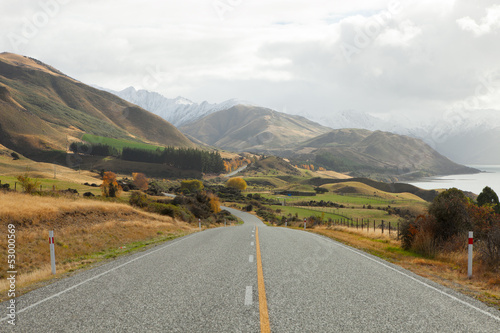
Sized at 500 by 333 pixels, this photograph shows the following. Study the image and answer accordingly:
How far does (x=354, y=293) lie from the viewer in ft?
27.3

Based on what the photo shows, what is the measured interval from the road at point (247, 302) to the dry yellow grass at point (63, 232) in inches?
186

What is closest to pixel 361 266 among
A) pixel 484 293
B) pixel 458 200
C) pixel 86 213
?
pixel 484 293

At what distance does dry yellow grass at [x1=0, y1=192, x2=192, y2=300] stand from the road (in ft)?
15.5

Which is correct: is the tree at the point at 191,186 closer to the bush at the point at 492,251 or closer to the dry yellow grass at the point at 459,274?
the dry yellow grass at the point at 459,274

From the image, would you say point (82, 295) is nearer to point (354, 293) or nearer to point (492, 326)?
point (354, 293)

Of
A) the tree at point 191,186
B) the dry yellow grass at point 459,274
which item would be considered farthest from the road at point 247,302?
the tree at point 191,186

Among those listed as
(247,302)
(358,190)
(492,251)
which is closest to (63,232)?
(247,302)

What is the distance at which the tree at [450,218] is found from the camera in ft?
58.0

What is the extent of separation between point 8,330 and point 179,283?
3.90m

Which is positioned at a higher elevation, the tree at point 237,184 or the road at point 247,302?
the road at point 247,302

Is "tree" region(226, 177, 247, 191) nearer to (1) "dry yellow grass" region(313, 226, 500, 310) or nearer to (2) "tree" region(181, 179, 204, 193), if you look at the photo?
(2) "tree" region(181, 179, 204, 193)

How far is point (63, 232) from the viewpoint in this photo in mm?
21875

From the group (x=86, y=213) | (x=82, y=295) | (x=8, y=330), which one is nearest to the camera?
(x=8, y=330)

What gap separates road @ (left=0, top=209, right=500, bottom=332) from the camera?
20.3 feet
